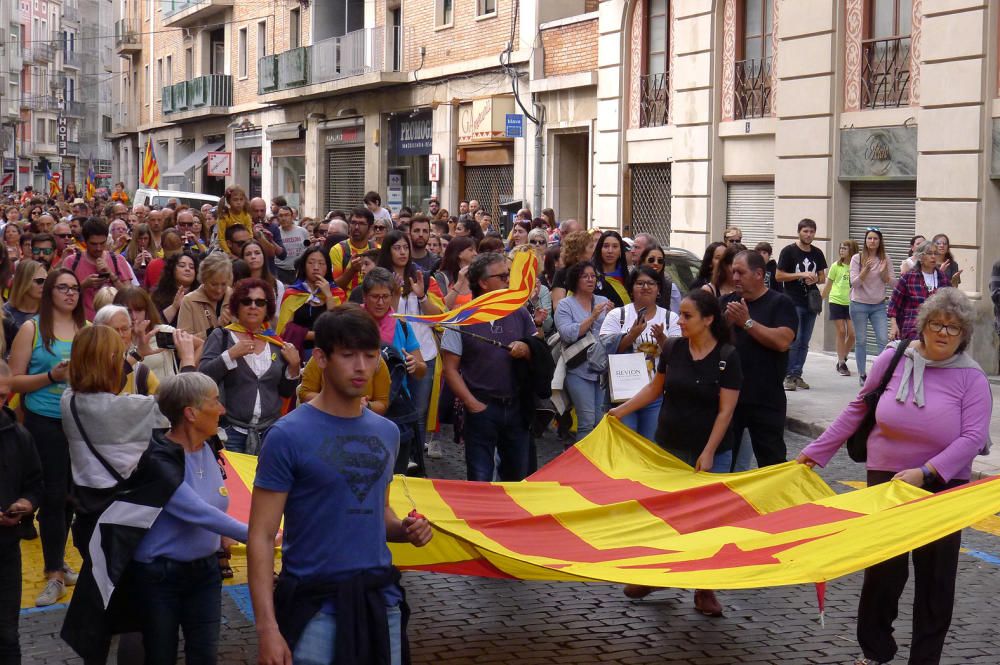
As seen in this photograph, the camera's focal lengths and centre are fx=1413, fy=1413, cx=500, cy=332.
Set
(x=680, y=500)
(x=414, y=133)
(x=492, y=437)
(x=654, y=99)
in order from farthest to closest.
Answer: (x=414, y=133), (x=654, y=99), (x=492, y=437), (x=680, y=500)

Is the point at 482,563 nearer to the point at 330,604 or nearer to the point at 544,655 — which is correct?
the point at 544,655

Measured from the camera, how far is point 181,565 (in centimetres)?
526

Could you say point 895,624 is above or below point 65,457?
below

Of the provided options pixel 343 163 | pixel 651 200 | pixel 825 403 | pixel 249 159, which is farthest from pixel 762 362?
pixel 249 159

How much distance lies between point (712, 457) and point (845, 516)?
4.88 feet

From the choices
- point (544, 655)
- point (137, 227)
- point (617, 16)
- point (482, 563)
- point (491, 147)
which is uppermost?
point (617, 16)

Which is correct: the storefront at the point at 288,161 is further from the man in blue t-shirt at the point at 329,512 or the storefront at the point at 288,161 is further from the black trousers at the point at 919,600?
the man in blue t-shirt at the point at 329,512

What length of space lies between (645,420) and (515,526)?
2.38 m

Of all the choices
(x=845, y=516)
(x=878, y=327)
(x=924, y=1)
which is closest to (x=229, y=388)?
(x=845, y=516)

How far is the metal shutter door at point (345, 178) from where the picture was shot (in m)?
37.0

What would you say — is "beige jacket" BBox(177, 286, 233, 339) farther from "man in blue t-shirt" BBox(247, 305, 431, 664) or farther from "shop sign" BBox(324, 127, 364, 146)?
"shop sign" BBox(324, 127, 364, 146)

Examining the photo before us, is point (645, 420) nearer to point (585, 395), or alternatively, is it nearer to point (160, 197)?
point (585, 395)

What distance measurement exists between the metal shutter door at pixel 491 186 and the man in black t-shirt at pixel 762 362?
20287 mm

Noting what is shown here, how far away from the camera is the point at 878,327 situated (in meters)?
16.4
